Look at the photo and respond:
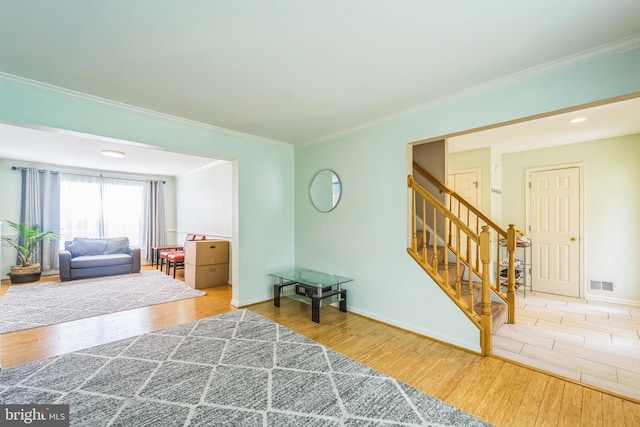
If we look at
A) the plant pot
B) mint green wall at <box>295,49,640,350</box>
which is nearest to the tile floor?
mint green wall at <box>295,49,640,350</box>

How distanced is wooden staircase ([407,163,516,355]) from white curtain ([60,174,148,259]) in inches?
272

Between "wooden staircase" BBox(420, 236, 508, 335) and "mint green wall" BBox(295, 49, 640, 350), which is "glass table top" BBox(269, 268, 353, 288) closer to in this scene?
"mint green wall" BBox(295, 49, 640, 350)

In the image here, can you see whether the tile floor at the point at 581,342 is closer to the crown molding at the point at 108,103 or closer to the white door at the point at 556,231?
the white door at the point at 556,231

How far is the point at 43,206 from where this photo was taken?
5934 millimetres

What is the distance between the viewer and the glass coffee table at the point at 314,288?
11.0ft

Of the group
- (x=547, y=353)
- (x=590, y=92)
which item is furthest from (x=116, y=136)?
(x=547, y=353)

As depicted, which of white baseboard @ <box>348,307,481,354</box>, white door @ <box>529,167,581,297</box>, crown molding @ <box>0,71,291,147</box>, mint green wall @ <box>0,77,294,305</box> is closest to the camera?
crown molding @ <box>0,71,291,147</box>

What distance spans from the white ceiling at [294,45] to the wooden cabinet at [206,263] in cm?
280

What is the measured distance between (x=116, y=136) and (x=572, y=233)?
6275 millimetres

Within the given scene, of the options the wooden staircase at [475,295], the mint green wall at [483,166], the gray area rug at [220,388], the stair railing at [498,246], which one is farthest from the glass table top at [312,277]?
the mint green wall at [483,166]

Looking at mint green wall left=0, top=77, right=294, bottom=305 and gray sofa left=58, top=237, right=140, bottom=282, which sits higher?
mint green wall left=0, top=77, right=294, bottom=305

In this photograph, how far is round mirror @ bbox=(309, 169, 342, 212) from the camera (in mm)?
3828

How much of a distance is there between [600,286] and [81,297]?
7739 millimetres

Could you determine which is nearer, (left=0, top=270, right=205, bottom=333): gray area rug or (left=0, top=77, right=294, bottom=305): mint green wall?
(left=0, top=77, right=294, bottom=305): mint green wall
